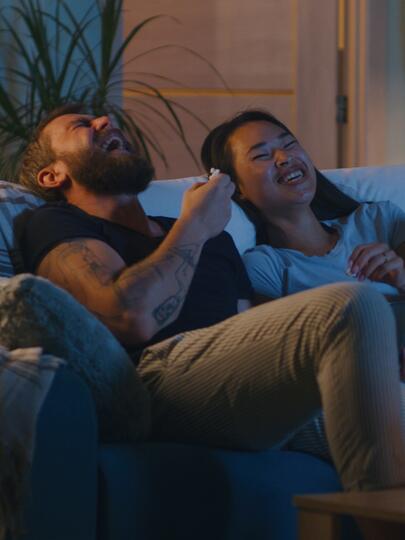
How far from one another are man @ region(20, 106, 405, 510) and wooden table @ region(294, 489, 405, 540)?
0.41 ft

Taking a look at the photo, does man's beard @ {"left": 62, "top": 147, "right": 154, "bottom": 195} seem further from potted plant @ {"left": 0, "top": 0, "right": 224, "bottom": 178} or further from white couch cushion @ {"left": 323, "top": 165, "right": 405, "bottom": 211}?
potted plant @ {"left": 0, "top": 0, "right": 224, "bottom": 178}

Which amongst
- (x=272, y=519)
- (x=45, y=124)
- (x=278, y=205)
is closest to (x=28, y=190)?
(x=45, y=124)

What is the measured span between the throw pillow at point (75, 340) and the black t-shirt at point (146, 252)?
0.31 metres

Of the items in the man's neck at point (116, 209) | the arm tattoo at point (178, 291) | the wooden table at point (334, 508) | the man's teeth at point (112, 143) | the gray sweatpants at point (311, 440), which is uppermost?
the man's teeth at point (112, 143)

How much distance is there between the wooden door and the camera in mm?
4562

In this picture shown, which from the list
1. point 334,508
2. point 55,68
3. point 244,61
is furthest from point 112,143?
point 244,61

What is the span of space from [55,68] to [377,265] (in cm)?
178

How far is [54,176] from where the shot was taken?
241cm

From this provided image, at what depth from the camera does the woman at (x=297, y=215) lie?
8.48 feet

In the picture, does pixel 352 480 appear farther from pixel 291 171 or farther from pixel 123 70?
pixel 123 70

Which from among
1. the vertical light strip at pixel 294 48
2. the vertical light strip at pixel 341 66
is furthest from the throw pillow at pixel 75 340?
the vertical light strip at pixel 341 66

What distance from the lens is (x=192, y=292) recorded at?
7.20 feet

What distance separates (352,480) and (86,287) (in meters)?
0.68

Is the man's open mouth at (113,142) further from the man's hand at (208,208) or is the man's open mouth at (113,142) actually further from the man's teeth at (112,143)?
the man's hand at (208,208)
